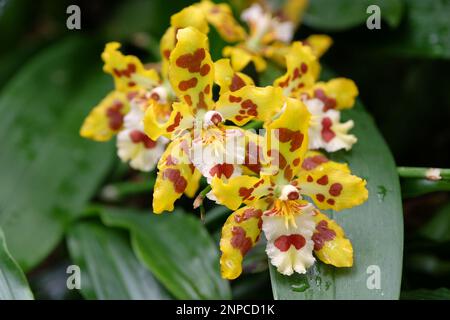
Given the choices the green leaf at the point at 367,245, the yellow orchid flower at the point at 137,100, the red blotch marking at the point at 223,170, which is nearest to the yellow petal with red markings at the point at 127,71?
the yellow orchid flower at the point at 137,100

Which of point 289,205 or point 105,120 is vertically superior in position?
point 105,120

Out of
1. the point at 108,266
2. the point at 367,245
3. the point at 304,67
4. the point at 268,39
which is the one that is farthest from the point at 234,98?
the point at 108,266

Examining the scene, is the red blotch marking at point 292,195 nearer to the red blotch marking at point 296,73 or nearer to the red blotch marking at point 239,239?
the red blotch marking at point 239,239

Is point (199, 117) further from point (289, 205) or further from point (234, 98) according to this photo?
point (289, 205)

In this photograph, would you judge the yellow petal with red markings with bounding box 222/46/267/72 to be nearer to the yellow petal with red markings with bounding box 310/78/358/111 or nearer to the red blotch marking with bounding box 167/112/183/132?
the yellow petal with red markings with bounding box 310/78/358/111

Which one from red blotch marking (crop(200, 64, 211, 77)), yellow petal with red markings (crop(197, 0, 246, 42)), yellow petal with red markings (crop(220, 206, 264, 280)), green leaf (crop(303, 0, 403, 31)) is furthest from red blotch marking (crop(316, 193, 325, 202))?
green leaf (crop(303, 0, 403, 31))

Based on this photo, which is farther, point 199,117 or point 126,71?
point 126,71
